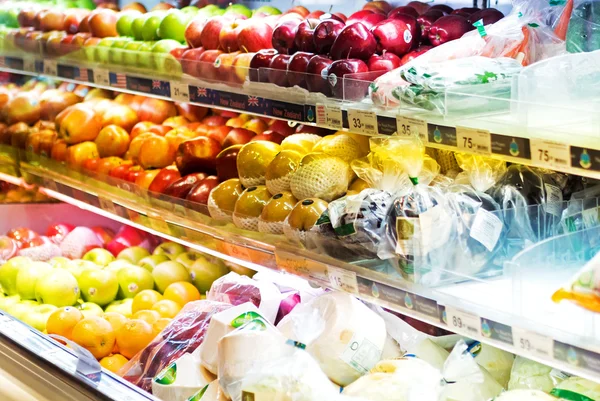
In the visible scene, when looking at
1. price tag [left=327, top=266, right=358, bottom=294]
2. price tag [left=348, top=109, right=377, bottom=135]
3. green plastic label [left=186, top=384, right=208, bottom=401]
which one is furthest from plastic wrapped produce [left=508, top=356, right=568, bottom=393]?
green plastic label [left=186, top=384, right=208, bottom=401]

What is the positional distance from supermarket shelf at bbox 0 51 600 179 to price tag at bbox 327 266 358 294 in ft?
1.08

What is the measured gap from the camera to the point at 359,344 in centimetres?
187

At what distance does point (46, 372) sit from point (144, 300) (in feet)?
1.83

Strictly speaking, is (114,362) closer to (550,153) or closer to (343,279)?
(343,279)

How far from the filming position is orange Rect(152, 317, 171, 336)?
254 centimetres

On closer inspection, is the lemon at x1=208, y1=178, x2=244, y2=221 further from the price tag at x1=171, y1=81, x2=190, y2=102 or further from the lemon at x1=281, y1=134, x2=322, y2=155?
the price tag at x1=171, y1=81, x2=190, y2=102

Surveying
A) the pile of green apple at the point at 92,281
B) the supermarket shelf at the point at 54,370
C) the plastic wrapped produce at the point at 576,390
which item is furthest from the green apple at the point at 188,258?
the plastic wrapped produce at the point at 576,390

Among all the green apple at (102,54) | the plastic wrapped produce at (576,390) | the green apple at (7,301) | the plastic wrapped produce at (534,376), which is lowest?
the green apple at (7,301)

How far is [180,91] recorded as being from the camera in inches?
97.8

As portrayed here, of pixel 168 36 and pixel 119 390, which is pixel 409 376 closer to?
pixel 119 390

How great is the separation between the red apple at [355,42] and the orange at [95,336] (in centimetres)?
112

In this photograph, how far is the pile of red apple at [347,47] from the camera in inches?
82.3

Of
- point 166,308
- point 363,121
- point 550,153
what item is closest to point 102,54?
point 166,308

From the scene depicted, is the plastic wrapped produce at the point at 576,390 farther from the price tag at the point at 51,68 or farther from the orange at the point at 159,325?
the price tag at the point at 51,68
